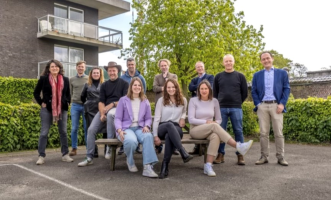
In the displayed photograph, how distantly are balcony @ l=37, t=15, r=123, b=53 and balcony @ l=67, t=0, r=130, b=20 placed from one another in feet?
5.28

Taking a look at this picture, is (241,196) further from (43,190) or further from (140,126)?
(43,190)

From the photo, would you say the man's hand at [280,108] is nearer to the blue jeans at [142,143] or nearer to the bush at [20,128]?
the blue jeans at [142,143]

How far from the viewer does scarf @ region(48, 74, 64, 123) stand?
248 inches

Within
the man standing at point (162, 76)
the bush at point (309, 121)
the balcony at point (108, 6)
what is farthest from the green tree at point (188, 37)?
the man standing at point (162, 76)

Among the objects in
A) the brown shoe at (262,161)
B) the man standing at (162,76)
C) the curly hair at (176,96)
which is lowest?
the brown shoe at (262,161)

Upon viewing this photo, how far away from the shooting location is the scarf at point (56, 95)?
6.30m

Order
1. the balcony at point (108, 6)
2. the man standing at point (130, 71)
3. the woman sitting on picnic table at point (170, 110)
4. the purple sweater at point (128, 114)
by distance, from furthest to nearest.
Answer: the balcony at point (108, 6), the man standing at point (130, 71), the purple sweater at point (128, 114), the woman sitting on picnic table at point (170, 110)

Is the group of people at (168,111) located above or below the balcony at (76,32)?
below

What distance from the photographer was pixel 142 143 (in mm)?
5359

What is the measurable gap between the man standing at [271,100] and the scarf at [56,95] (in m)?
4.04

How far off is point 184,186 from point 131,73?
3549 millimetres

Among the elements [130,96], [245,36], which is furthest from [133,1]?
[130,96]

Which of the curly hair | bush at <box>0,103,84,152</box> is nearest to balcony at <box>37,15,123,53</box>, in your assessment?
bush at <box>0,103,84,152</box>

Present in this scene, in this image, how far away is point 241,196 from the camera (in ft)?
13.2
